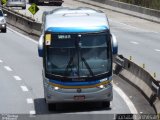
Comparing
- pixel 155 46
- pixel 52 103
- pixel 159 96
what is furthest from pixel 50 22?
pixel 155 46

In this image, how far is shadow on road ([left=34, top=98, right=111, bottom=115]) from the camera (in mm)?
17094

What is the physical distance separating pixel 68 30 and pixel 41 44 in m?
0.89

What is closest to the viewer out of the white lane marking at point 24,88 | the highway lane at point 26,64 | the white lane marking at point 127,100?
the white lane marking at point 127,100

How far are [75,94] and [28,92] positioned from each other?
12.1 feet

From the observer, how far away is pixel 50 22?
1747 cm

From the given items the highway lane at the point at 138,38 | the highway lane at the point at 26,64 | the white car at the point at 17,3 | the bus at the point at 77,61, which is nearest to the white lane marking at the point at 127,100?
the highway lane at the point at 26,64

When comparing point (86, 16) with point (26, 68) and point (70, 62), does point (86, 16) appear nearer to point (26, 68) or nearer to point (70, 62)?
point (70, 62)

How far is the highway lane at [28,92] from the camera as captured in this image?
17.1 metres

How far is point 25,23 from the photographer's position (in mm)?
41375

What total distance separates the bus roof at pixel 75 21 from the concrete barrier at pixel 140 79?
232 centimetres

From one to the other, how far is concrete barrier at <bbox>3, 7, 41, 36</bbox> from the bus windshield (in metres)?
20.9

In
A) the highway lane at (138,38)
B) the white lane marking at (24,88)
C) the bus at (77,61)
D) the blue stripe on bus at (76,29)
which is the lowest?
the highway lane at (138,38)

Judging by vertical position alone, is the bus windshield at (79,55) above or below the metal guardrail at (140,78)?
above

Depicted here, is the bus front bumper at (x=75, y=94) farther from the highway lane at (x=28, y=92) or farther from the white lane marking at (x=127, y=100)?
the white lane marking at (x=127, y=100)
